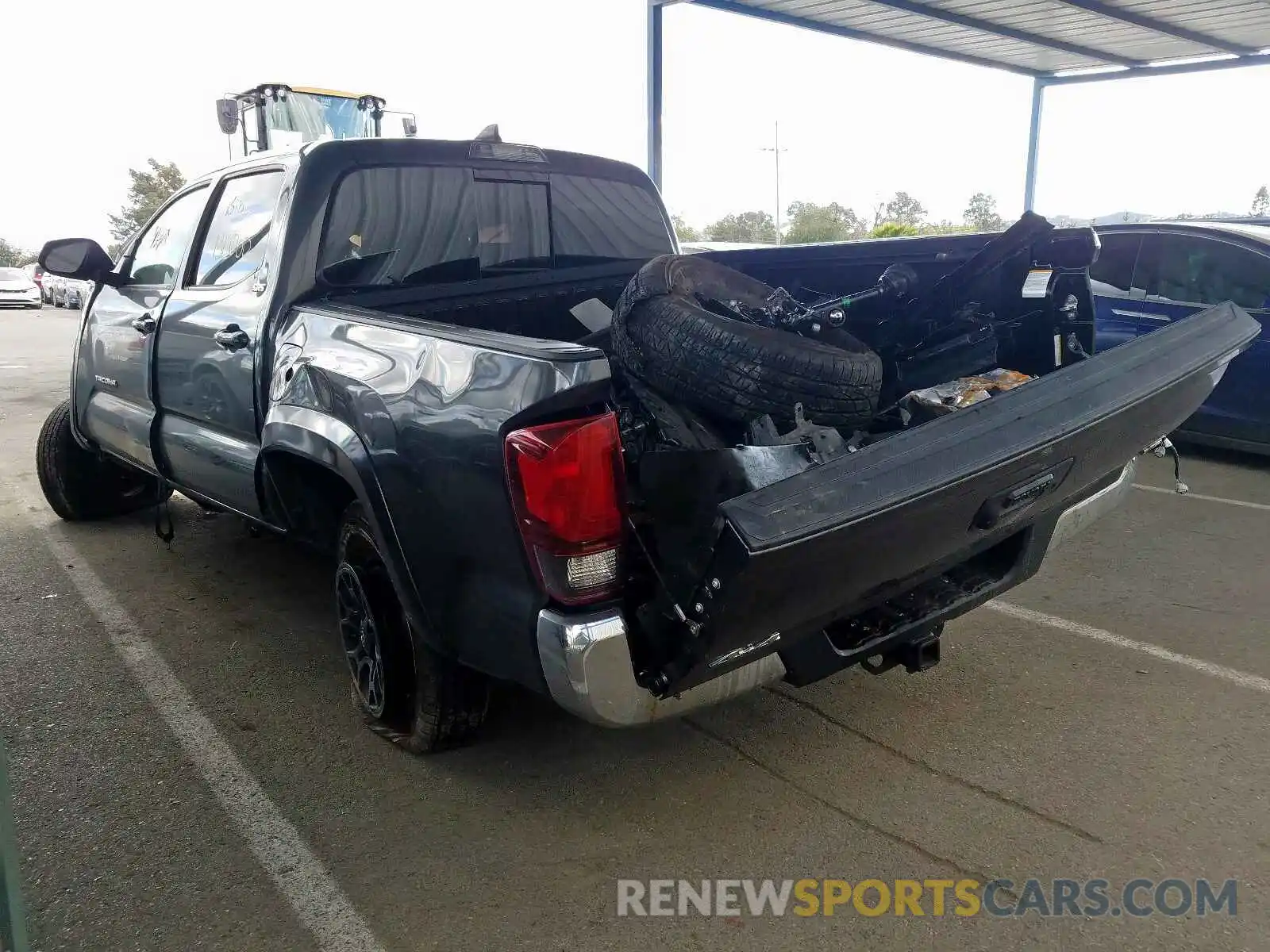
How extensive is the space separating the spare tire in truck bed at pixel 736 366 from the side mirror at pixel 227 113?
514 inches

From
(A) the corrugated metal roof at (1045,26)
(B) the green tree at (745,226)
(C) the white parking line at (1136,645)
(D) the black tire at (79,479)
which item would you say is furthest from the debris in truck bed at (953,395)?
(B) the green tree at (745,226)

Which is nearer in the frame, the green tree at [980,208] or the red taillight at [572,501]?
the red taillight at [572,501]

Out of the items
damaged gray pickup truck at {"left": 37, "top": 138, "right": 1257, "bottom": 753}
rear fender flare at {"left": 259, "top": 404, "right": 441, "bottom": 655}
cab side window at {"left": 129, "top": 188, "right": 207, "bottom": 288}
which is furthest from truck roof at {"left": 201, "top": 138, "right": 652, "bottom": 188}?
rear fender flare at {"left": 259, "top": 404, "right": 441, "bottom": 655}

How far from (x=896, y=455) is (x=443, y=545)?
1.17 metres

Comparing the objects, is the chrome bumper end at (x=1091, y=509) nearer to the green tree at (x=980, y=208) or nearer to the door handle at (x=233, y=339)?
the door handle at (x=233, y=339)

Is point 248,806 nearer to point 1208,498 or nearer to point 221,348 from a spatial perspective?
point 221,348

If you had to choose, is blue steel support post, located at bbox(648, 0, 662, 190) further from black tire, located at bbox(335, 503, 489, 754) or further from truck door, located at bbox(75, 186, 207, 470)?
black tire, located at bbox(335, 503, 489, 754)

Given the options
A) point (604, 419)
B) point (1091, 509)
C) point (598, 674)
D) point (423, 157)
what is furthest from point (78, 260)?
point (1091, 509)

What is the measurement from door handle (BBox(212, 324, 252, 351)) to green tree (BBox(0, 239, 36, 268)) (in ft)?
238

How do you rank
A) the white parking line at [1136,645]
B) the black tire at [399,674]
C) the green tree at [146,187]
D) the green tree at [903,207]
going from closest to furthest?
the black tire at [399,674], the white parking line at [1136,645], the green tree at [903,207], the green tree at [146,187]

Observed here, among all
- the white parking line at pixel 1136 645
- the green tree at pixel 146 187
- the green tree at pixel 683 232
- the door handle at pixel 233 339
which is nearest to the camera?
the white parking line at pixel 1136 645

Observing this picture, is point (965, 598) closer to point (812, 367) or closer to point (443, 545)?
point (812, 367)

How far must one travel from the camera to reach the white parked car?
31.2 m

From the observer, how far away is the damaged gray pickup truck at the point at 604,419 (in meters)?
2.28
